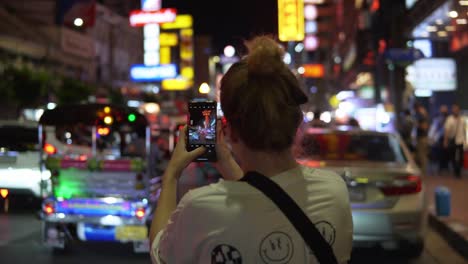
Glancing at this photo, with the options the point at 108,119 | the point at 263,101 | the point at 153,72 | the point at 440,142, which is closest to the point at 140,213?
the point at 108,119

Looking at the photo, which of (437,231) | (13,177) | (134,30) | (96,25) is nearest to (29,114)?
(96,25)

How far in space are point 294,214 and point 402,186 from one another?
234 inches

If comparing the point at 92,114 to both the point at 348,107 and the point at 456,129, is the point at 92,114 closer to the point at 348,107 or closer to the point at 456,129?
the point at 456,129

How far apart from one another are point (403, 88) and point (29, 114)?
17.8m

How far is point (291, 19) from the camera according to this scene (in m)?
24.7

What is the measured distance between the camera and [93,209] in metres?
8.09

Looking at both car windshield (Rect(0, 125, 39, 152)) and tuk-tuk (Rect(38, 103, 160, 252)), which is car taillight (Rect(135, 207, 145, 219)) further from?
car windshield (Rect(0, 125, 39, 152))

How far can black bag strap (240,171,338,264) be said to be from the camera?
207 centimetres

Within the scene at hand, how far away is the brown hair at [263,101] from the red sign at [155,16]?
3955 cm

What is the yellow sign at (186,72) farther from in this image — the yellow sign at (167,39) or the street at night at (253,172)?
the street at night at (253,172)

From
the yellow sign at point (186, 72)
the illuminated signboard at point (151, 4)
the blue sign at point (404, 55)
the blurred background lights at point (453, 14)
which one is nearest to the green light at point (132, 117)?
the blurred background lights at point (453, 14)

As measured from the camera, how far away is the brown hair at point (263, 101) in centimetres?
211

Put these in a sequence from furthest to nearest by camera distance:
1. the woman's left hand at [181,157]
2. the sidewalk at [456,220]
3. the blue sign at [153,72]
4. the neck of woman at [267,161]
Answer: the blue sign at [153,72], the sidewalk at [456,220], the woman's left hand at [181,157], the neck of woman at [267,161]

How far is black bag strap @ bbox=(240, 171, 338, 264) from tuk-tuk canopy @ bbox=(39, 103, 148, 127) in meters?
6.46
